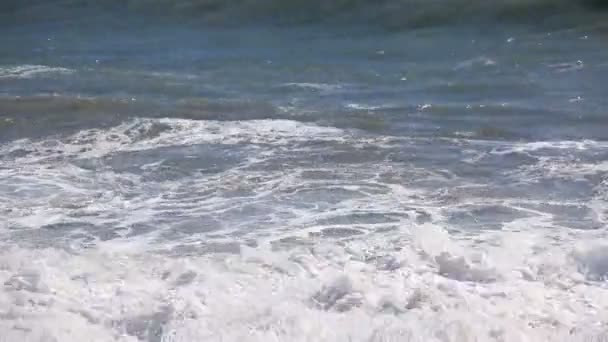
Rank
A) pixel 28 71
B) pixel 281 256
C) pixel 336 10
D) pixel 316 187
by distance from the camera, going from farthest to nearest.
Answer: pixel 336 10 → pixel 28 71 → pixel 316 187 → pixel 281 256

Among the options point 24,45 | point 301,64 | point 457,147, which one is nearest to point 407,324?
point 457,147

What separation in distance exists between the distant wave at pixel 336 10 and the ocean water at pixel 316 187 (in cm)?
22

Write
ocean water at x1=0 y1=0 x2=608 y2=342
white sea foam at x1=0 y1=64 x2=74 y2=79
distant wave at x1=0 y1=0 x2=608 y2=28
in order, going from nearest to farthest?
ocean water at x1=0 y1=0 x2=608 y2=342 → white sea foam at x1=0 y1=64 x2=74 y2=79 → distant wave at x1=0 y1=0 x2=608 y2=28

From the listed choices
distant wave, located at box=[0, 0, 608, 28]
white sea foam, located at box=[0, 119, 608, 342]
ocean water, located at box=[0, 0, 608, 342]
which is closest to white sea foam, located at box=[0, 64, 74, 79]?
ocean water, located at box=[0, 0, 608, 342]

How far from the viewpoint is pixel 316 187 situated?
20.3 feet

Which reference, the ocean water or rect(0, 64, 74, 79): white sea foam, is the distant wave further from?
rect(0, 64, 74, 79): white sea foam

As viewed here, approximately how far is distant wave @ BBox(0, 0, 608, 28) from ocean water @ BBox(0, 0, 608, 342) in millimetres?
224

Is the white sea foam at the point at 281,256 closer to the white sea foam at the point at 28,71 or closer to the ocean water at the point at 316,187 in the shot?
the ocean water at the point at 316,187

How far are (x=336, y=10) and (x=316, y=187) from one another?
8002 millimetres

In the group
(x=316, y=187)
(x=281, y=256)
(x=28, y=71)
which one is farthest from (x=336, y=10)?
(x=281, y=256)

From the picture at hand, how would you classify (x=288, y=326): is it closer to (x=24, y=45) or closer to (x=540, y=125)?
(x=540, y=125)

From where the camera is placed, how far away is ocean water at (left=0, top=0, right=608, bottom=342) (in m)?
4.23

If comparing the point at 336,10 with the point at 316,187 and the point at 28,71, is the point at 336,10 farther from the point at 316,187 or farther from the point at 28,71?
the point at 316,187

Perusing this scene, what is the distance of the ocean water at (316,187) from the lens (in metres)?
4.23
